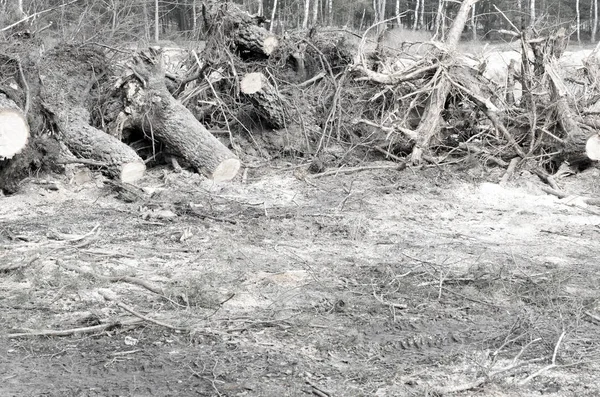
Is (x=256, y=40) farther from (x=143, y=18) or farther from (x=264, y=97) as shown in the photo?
(x=143, y=18)

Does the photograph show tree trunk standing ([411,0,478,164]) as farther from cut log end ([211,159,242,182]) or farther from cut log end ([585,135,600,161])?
cut log end ([211,159,242,182])

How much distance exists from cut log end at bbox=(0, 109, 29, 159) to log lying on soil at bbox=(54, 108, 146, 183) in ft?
2.52

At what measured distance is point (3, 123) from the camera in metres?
7.09

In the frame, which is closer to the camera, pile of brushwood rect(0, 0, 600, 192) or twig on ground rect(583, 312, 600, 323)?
twig on ground rect(583, 312, 600, 323)

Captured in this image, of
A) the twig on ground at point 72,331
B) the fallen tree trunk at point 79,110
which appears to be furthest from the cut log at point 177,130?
the twig on ground at point 72,331

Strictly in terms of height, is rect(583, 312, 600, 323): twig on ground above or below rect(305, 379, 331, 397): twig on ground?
below

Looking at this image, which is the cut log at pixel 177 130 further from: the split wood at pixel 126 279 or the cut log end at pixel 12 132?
the split wood at pixel 126 279

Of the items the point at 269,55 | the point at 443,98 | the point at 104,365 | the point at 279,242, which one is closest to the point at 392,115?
the point at 443,98

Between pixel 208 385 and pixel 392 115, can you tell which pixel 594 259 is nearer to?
pixel 208 385

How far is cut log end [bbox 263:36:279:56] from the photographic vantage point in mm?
9594

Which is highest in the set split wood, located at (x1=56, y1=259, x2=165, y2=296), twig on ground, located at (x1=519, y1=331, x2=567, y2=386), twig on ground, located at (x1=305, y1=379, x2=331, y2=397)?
twig on ground, located at (x1=305, y1=379, x2=331, y2=397)

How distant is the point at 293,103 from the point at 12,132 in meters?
3.93

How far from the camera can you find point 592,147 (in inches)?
349

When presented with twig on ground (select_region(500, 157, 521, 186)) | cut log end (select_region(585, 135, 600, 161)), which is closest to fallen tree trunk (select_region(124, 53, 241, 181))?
twig on ground (select_region(500, 157, 521, 186))
